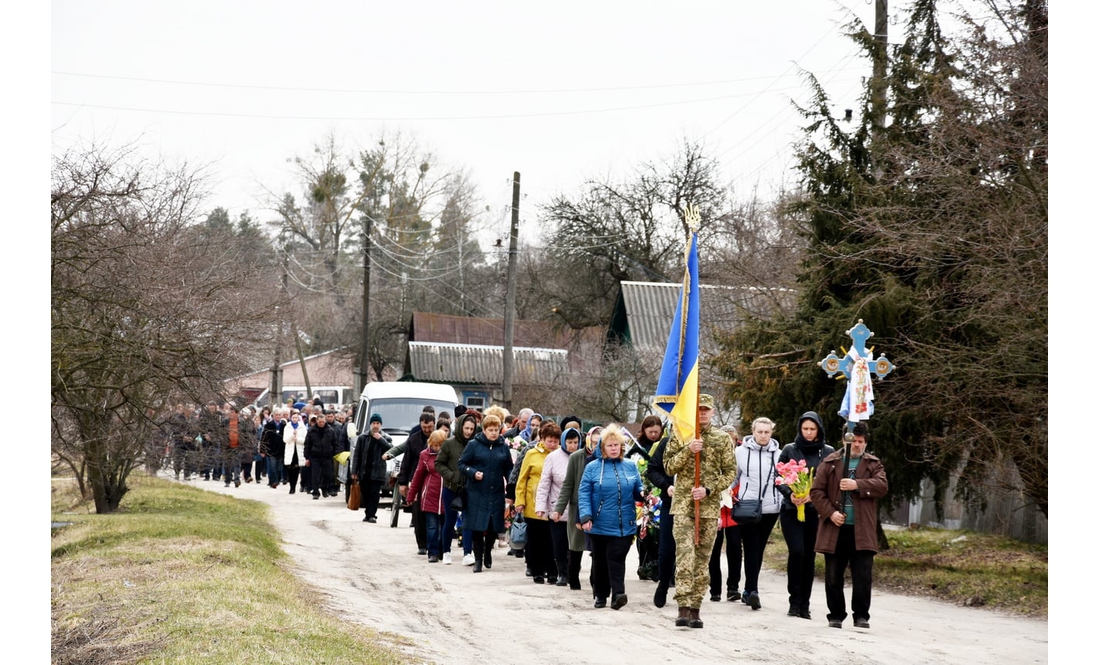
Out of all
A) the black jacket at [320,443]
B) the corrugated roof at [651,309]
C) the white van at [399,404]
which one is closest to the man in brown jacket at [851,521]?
the white van at [399,404]

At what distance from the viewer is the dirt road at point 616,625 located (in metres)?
10.5

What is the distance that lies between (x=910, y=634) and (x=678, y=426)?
111 inches

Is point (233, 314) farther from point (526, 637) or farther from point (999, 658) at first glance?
point (999, 658)

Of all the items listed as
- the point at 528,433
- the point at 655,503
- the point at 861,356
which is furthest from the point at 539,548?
the point at 861,356

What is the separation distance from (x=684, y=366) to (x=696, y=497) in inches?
53.3

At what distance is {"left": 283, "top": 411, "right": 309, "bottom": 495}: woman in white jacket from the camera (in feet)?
98.7

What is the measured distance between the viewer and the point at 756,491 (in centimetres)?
1345

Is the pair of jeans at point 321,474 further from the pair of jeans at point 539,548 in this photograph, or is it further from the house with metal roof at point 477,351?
the house with metal roof at point 477,351

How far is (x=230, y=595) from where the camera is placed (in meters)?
11.6

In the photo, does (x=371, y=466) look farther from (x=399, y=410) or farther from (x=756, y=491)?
(x=756, y=491)

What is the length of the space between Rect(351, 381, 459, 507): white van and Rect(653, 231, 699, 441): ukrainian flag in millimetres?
15133

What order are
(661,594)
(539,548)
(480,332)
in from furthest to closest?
1. (480,332)
2. (539,548)
3. (661,594)

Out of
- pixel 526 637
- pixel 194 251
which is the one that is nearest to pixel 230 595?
pixel 526 637

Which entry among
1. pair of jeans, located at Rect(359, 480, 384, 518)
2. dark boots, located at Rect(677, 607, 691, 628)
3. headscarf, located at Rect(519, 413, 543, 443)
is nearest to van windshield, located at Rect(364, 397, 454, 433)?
pair of jeans, located at Rect(359, 480, 384, 518)
